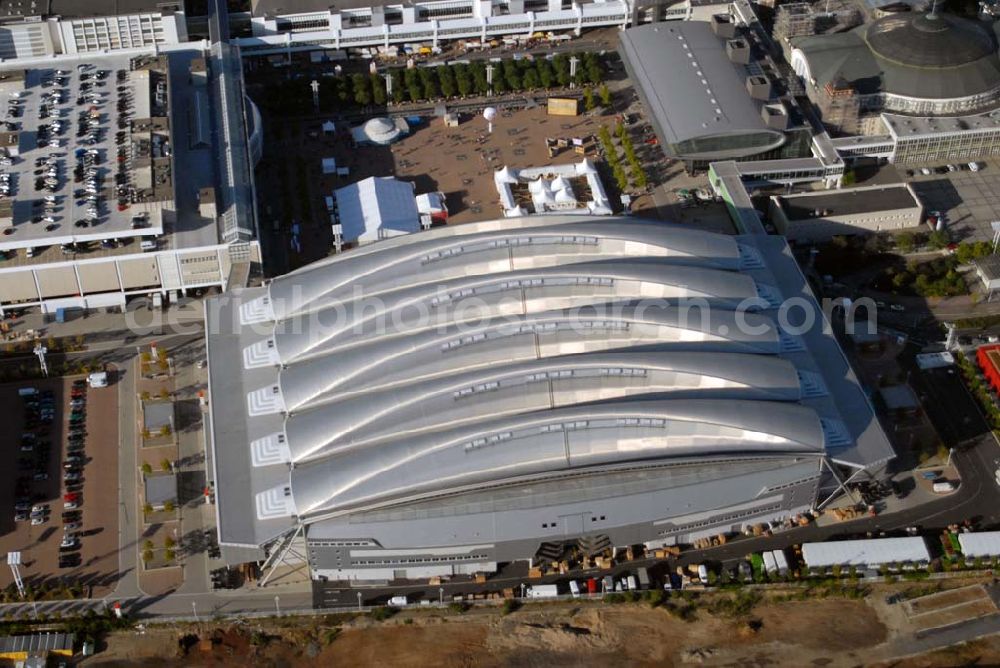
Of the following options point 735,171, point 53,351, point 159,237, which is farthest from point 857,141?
point 53,351

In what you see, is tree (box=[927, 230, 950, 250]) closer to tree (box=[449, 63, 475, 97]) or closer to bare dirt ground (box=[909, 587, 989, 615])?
bare dirt ground (box=[909, 587, 989, 615])

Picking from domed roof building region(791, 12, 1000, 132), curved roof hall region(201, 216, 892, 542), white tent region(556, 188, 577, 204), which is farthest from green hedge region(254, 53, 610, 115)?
curved roof hall region(201, 216, 892, 542)

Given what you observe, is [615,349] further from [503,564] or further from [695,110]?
[695,110]

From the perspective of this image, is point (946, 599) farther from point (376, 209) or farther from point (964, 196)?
point (376, 209)

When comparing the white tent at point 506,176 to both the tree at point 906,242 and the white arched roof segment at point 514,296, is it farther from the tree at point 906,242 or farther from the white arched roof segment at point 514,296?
the tree at point 906,242

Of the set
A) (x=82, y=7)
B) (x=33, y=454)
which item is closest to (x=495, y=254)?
(x=33, y=454)

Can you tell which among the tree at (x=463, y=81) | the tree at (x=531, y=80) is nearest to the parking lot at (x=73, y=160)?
the tree at (x=463, y=81)

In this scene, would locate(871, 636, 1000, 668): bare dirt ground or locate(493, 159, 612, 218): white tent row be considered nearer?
locate(871, 636, 1000, 668): bare dirt ground
